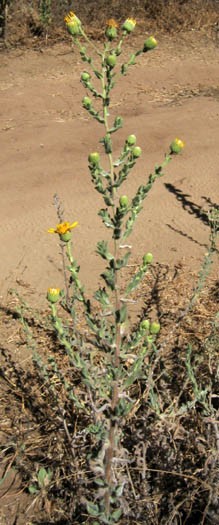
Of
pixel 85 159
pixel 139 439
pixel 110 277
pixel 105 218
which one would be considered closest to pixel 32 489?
pixel 139 439

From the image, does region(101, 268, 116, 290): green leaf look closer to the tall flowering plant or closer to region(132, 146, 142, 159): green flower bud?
the tall flowering plant

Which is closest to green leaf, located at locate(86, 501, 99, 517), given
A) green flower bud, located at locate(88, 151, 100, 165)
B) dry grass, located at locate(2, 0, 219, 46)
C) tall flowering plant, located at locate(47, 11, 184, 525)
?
tall flowering plant, located at locate(47, 11, 184, 525)

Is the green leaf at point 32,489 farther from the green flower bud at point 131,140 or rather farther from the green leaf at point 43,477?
the green flower bud at point 131,140

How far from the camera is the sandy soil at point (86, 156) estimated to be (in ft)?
12.4

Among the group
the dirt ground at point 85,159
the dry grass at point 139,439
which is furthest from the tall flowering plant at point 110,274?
the dirt ground at point 85,159

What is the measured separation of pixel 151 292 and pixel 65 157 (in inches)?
76.0

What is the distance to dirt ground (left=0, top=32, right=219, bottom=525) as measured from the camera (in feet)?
12.2

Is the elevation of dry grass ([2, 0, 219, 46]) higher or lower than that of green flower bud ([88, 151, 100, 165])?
higher

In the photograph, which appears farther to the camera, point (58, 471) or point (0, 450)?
point (0, 450)

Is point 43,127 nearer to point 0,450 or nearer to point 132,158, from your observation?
point 0,450

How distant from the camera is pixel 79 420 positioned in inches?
97.0

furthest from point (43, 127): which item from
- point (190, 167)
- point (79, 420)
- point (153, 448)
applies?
point (153, 448)

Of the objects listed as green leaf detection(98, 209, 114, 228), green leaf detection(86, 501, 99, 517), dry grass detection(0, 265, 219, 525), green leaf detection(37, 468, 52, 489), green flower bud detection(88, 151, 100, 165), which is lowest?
green leaf detection(37, 468, 52, 489)

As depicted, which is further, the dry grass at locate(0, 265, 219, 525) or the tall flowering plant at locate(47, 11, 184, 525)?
the dry grass at locate(0, 265, 219, 525)
